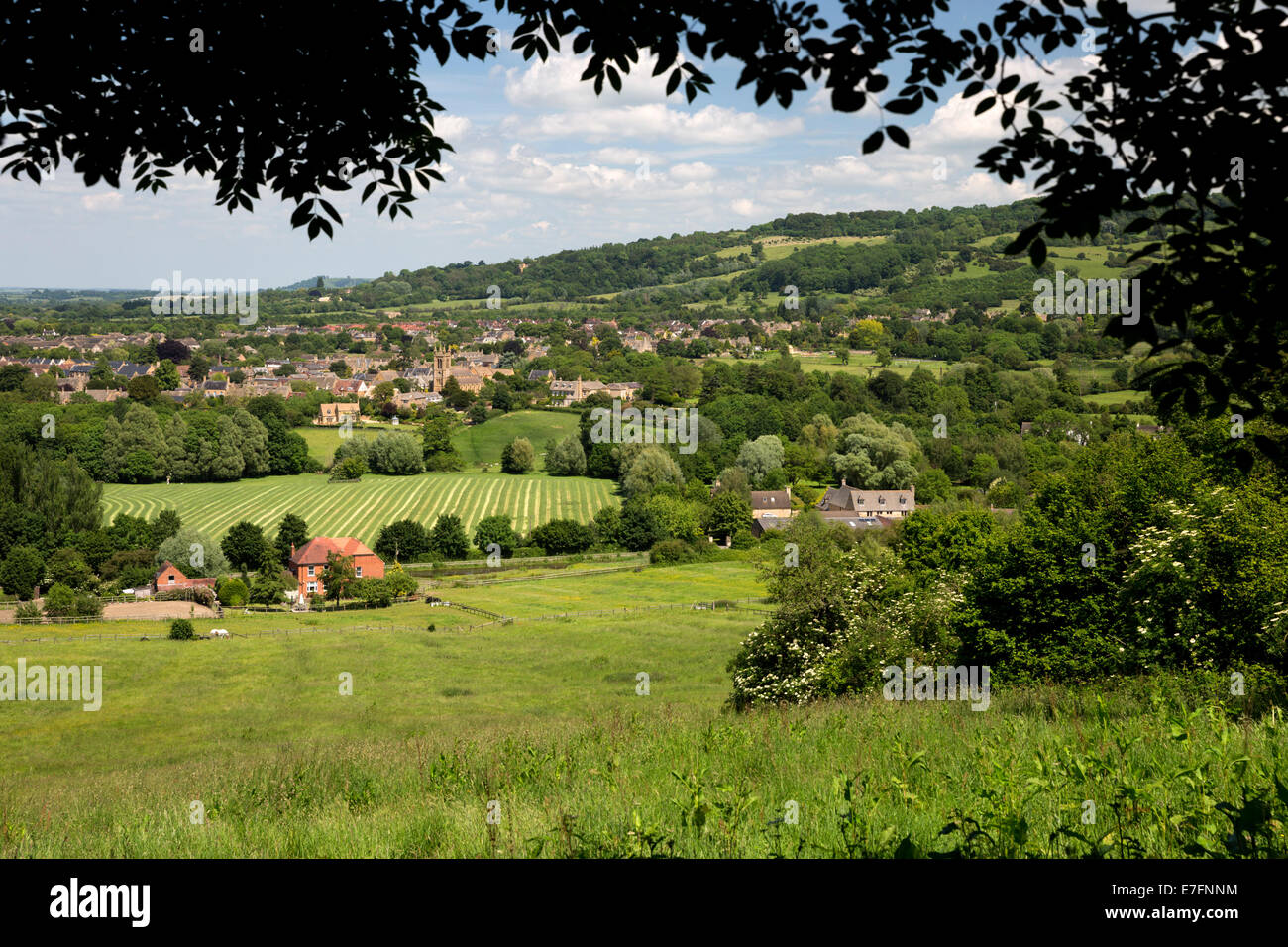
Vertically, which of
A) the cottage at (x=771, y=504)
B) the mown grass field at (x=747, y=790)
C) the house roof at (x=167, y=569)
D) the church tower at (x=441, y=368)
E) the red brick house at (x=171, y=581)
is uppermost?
the church tower at (x=441, y=368)

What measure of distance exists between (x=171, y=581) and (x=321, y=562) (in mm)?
10320

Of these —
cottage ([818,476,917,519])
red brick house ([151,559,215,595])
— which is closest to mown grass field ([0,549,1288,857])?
red brick house ([151,559,215,595])

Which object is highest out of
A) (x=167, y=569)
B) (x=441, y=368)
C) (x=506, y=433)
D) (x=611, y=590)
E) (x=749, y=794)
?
(x=441, y=368)

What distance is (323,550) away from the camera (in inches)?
2687

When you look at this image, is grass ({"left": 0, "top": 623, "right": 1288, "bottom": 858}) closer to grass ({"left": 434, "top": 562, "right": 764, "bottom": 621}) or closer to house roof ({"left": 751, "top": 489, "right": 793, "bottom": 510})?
grass ({"left": 434, "top": 562, "right": 764, "bottom": 621})

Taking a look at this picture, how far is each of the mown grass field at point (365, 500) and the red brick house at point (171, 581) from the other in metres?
10.0

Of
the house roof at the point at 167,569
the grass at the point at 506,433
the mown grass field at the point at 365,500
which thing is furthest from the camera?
the grass at the point at 506,433

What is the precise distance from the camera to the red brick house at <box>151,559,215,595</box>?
214 ft

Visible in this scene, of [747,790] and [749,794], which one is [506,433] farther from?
[749,794]

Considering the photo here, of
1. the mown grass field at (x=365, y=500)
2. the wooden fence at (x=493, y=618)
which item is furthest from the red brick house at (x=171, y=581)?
→ the wooden fence at (x=493, y=618)

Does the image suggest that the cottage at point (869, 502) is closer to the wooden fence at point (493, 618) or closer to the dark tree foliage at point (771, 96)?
the wooden fence at point (493, 618)

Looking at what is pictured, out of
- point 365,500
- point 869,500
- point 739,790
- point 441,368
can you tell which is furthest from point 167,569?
point 441,368

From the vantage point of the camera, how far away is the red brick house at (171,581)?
65250 mm

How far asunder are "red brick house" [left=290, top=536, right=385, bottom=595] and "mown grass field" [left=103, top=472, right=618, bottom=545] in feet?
25.0
